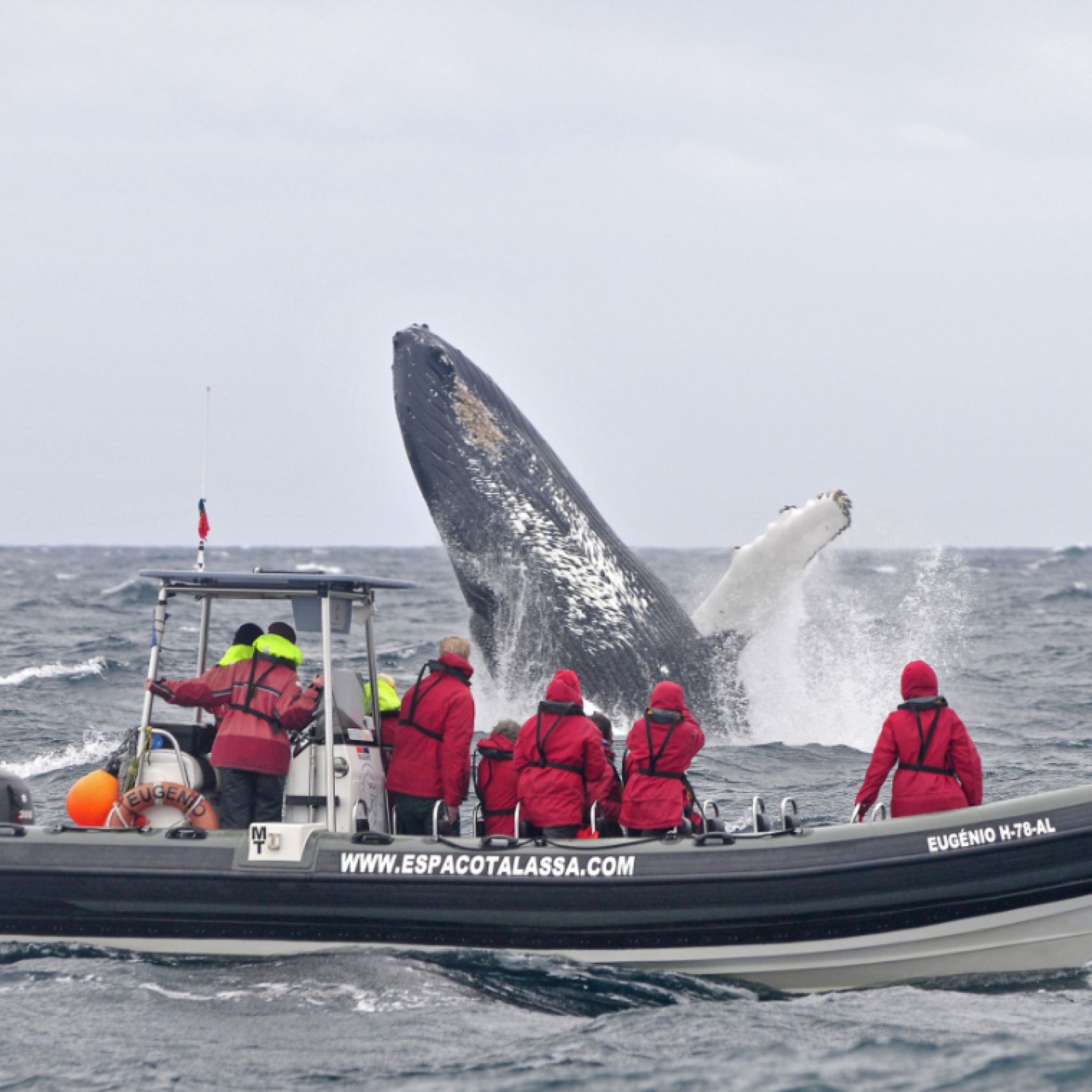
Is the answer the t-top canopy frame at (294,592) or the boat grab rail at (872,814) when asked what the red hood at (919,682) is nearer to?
the boat grab rail at (872,814)

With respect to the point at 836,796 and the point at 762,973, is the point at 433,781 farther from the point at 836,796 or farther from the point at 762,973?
the point at 836,796

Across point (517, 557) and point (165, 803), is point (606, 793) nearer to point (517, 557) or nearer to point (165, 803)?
point (165, 803)

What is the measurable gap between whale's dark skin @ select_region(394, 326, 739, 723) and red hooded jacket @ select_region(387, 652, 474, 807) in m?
3.32

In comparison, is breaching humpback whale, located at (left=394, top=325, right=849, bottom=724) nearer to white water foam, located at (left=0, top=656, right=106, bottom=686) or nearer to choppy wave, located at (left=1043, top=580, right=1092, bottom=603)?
white water foam, located at (left=0, top=656, right=106, bottom=686)

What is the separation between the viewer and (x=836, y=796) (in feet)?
33.2

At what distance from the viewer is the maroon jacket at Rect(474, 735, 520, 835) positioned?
7.09m

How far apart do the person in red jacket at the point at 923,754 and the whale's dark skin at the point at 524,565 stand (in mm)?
3981

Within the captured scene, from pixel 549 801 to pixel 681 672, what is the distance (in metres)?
4.12

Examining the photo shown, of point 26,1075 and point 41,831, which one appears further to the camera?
point 41,831

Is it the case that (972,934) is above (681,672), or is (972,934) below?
below

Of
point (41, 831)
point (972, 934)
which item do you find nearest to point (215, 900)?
point (41, 831)

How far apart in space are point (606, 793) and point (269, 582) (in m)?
1.73

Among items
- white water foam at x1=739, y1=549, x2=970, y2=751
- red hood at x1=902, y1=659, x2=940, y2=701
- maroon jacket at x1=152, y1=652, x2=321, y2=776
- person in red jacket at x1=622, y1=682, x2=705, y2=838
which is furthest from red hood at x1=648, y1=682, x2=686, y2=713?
white water foam at x1=739, y1=549, x2=970, y2=751

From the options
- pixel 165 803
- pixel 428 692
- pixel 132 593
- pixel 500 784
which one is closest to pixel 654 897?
pixel 500 784
